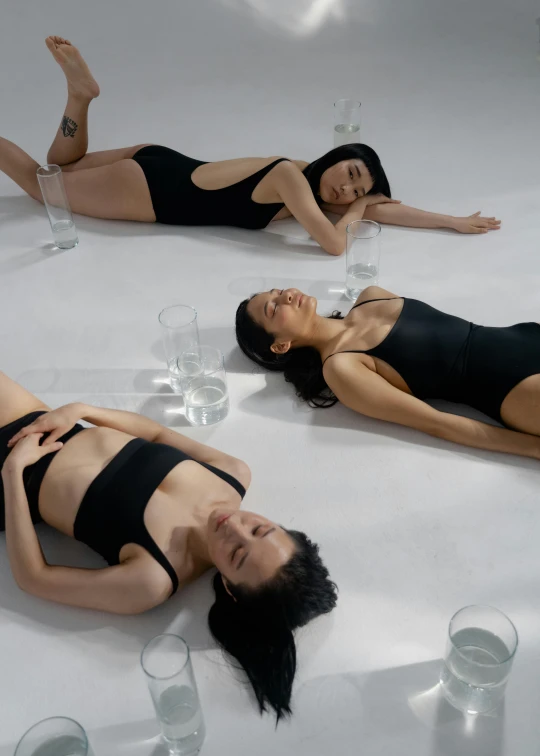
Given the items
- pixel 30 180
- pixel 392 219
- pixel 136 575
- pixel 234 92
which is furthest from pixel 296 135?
pixel 136 575

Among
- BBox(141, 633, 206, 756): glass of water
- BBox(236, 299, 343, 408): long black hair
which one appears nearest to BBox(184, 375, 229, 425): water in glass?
BBox(236, 299, 343, 408): long black hair

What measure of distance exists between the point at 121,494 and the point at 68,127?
1880 mm

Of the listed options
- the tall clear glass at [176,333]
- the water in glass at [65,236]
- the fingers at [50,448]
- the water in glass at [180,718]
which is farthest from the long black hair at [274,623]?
the water in glass at [65,236]

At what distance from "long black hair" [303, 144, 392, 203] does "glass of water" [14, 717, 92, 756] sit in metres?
1.99

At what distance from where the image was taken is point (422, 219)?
2.63 meters

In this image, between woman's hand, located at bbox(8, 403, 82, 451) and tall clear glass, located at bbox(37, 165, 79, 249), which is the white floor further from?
woman's hand, located at bbox(8, 403, 82, 451)

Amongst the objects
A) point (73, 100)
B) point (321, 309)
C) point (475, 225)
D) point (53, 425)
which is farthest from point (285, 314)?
Answer: point (73, 100)

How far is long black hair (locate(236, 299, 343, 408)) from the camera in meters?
1.93

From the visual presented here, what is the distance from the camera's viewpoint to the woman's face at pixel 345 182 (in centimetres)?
252

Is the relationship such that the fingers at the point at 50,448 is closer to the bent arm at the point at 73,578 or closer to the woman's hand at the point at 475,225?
the bent arm at the point at 73,578

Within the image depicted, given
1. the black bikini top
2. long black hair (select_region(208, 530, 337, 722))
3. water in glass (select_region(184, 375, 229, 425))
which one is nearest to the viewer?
long black hair (select_region(208, 530, 337, 722))

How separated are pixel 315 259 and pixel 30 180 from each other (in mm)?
1218

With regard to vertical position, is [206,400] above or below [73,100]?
below

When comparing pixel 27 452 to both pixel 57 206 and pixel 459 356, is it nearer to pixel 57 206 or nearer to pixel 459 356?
pixel 459 356
